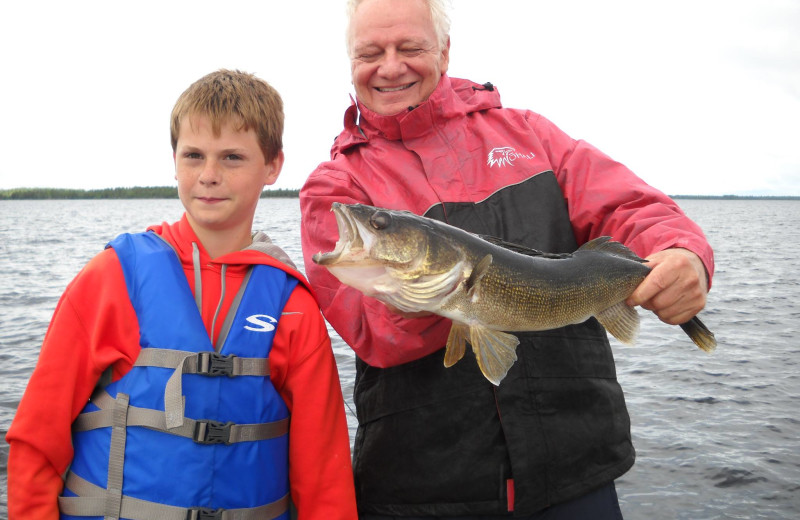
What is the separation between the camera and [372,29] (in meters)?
3.36

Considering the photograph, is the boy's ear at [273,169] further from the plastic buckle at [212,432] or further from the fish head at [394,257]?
the plastic buckle at [212,432]

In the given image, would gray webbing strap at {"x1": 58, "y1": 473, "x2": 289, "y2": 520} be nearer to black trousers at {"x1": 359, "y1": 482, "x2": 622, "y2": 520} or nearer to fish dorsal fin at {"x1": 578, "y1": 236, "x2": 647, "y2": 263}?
black trousers at {"x1": 359, "y1": 482, "x2": 622, "y2": 520}

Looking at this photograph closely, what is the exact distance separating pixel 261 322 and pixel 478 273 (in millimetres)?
1106

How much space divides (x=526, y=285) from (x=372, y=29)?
159 cm

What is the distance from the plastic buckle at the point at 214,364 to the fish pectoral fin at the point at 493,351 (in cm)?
113

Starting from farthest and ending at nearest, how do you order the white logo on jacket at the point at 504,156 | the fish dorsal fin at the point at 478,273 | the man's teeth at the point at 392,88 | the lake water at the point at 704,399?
the lake water at the point at 704,399
the man's teeth at the point at 392,88
the white logo on jacket at the point at 504,156
the fish dorsal fin at the point at 478,273

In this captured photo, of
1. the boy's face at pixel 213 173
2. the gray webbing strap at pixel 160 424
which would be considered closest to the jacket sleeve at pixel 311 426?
the gray webbing strap at pixel 160 424

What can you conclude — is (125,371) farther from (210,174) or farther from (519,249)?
(519,249)

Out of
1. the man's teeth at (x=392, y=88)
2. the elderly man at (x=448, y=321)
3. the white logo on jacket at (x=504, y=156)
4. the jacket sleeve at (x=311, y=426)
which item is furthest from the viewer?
the man's teeth at (x=392, y=88)

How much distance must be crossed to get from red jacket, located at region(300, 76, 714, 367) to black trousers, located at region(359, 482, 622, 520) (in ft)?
2.84

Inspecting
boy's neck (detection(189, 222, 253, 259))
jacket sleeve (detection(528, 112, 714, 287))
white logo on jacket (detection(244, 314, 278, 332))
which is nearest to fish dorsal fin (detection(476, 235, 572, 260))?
jacket sleeve (detection(528, 112, 714, 287))

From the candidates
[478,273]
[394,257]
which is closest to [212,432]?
[394,257]

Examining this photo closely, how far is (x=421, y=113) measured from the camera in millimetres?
3334

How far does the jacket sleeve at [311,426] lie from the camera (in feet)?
10.2
